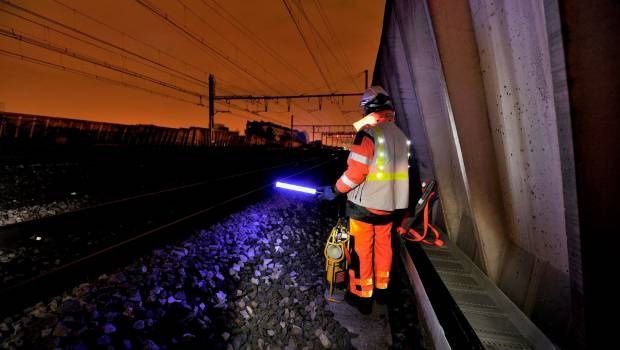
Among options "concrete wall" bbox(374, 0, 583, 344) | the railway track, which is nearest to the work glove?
"concrete wall" bbox(374, 0, 583, 344)

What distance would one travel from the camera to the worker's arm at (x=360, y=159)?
8.55 feet

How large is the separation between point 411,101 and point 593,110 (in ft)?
16.5

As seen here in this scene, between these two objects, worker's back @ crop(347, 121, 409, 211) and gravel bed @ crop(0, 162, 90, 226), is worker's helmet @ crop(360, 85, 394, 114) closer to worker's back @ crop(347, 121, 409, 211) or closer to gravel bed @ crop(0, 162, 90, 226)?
worker's back @ crop(347, 121, 409, 211)

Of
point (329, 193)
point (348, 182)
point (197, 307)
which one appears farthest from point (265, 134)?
point (348, 182)

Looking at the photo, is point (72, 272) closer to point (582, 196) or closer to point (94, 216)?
point (94, 216)

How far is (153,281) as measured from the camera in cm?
322

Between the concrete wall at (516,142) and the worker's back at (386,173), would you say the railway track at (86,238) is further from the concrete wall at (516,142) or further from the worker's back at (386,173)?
the concrete wall at (516,142)

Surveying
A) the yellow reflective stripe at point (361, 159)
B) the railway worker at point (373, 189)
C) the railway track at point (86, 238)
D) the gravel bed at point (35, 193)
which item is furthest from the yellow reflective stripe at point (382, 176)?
the gravel bed at point (35, 193)

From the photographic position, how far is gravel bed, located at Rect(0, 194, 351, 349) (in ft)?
7.88

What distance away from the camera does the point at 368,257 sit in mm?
2822

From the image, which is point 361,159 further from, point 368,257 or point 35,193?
point 35,193

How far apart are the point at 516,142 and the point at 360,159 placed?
1199mm

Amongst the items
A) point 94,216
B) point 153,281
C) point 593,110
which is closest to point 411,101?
point 593,110

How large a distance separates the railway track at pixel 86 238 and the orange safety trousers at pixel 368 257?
10.1 feet
